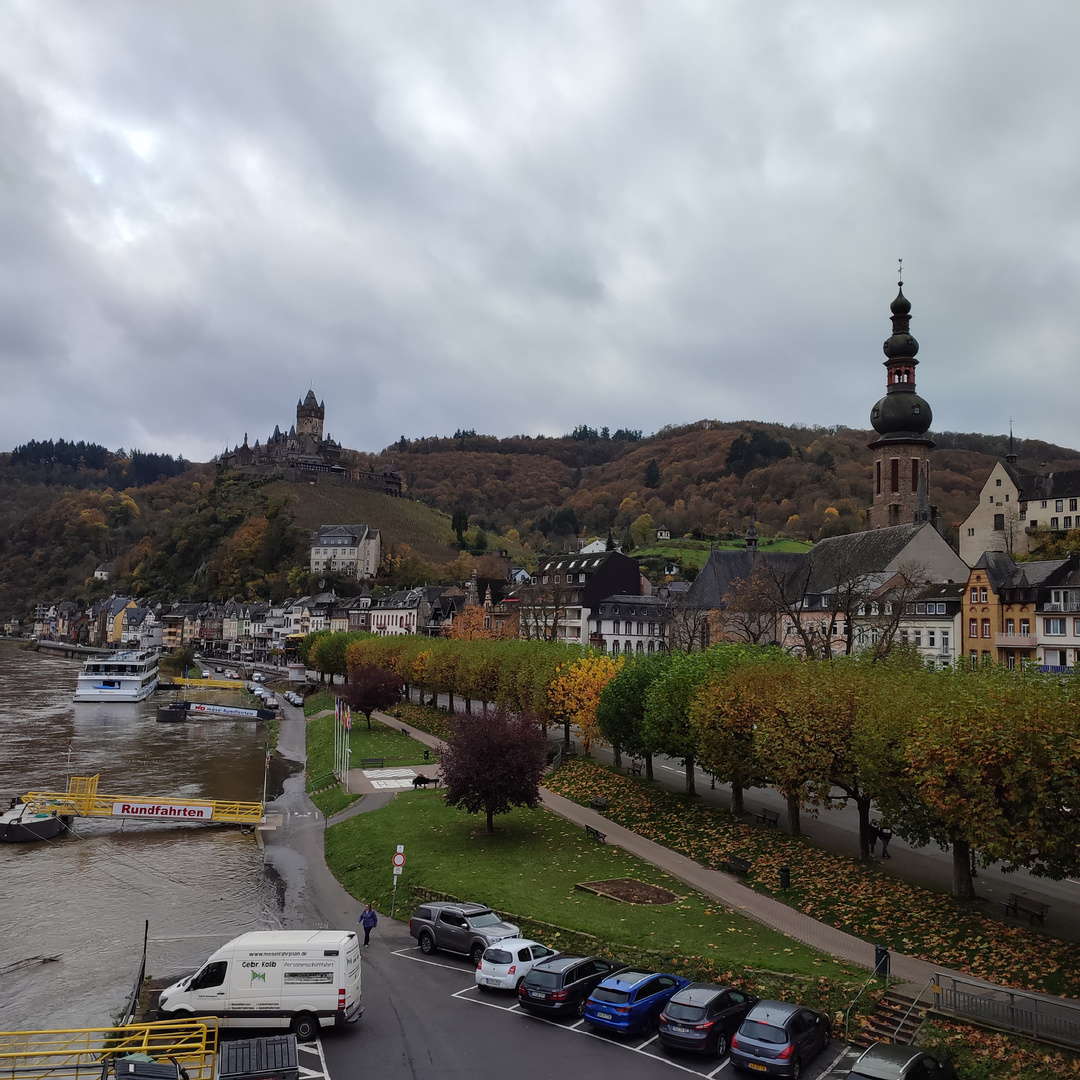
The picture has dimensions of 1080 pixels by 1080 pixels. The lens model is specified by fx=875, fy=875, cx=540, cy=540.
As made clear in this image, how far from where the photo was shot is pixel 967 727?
72.2 feet

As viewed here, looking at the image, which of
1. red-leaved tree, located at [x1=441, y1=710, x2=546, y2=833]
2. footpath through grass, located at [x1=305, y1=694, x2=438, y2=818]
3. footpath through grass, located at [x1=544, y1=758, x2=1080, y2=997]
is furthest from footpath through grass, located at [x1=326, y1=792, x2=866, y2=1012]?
footpath through grass, located at [x1=305, y1=694, x2=438, y2=818]

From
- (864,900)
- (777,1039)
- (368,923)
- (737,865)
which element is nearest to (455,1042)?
(777,1039)

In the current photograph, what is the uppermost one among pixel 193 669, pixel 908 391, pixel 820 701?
pixel 908 391

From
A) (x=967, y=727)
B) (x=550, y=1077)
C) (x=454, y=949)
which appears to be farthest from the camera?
(x=454, y=949)

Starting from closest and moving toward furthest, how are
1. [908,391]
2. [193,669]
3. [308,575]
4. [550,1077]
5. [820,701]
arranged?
1. [550,1077]
2. [820,701]
3. [908,391]
4. [193,669]
5. [308,575]

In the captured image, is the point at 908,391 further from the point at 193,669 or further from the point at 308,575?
the point at 308,575

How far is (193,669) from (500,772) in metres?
127

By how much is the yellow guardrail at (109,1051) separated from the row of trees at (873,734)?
1764 centimetres

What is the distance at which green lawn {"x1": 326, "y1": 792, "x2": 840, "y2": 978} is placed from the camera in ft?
74.6

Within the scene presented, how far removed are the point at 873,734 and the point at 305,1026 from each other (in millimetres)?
17519

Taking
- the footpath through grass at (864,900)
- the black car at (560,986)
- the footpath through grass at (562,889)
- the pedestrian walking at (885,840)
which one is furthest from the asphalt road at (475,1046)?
the pedestrian walking at (885,840)

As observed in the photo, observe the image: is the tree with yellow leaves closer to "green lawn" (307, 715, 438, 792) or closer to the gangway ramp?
"green lawn" (307, 715, 438, 792)

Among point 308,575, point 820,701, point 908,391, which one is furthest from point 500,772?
point 308,575

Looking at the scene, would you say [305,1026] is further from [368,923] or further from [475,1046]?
[368,923]
